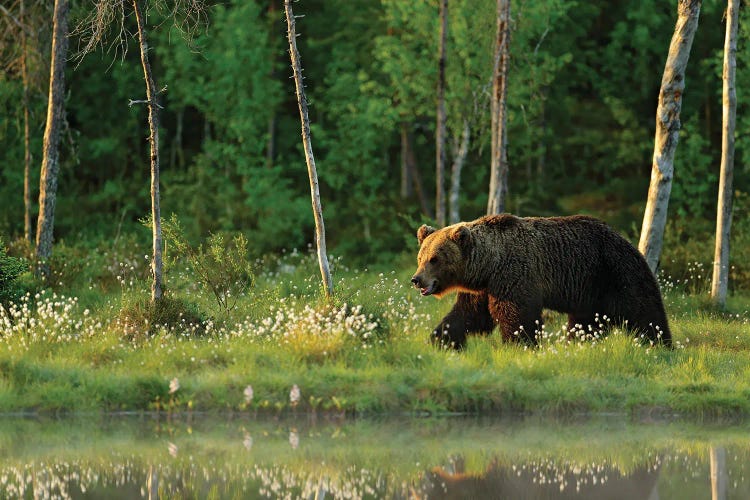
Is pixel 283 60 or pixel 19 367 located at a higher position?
pixel 283 60

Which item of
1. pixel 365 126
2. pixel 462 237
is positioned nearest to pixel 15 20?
pixel 462 237

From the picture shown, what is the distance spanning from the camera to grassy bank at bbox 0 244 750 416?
1229cm

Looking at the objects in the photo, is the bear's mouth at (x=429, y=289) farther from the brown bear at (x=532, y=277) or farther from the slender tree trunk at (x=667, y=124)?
the slender tree trunk at (x=667, y=124)

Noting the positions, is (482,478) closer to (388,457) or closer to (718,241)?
(388,457)

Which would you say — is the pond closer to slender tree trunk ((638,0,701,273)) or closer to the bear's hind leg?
the bear's hind leg

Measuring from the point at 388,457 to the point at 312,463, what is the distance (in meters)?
0.67

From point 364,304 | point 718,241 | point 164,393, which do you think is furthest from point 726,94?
point 164,393

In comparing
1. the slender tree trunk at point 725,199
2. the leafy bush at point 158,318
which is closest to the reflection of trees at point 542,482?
the leafy bush at point 158,318

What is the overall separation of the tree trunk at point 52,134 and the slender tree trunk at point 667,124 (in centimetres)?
1003

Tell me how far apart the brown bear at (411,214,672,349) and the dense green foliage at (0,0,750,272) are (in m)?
16.3

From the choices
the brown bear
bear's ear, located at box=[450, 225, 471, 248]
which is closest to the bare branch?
the brown bear

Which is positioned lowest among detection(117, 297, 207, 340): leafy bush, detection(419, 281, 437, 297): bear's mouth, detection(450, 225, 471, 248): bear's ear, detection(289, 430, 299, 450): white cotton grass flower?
detection(289, 430, 299, 450): white cotton grass flower

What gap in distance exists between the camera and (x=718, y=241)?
20.5 m

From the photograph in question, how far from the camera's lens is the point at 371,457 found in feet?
34.0
